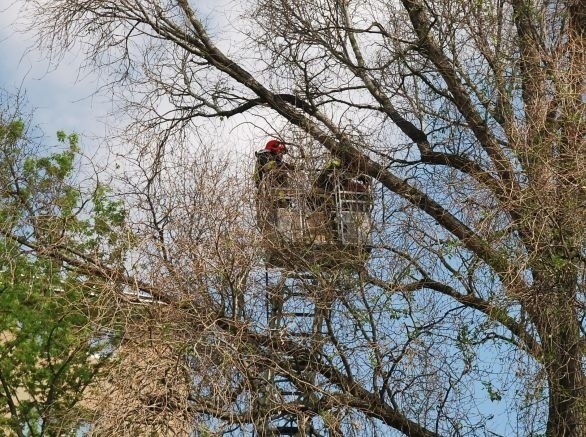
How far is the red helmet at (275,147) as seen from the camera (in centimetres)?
1085

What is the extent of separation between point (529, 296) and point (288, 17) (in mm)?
4978

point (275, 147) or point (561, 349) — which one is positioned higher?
point (275, 147)

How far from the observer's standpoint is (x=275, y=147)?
10977mm

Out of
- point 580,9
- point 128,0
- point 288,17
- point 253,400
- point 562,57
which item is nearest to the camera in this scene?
point 253,400

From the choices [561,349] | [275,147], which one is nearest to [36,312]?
[275,147]

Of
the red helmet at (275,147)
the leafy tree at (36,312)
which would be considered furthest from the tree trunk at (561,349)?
the leafy tree at (36,312)

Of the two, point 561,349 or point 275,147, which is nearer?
point 561,349

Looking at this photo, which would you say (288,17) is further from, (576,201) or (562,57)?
(576,201)

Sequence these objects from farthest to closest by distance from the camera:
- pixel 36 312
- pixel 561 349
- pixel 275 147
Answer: pixel 36 312, pixel 275 147, pixel 561 349

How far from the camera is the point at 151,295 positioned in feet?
30.8

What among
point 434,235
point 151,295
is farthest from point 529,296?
point 151,295

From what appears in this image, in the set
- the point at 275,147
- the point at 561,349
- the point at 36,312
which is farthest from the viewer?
the point at 36,312

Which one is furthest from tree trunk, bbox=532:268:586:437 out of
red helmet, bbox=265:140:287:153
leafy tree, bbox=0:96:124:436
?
leafy tree, bbox=0:96:124:436

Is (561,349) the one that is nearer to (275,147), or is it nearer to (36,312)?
(275,147)
